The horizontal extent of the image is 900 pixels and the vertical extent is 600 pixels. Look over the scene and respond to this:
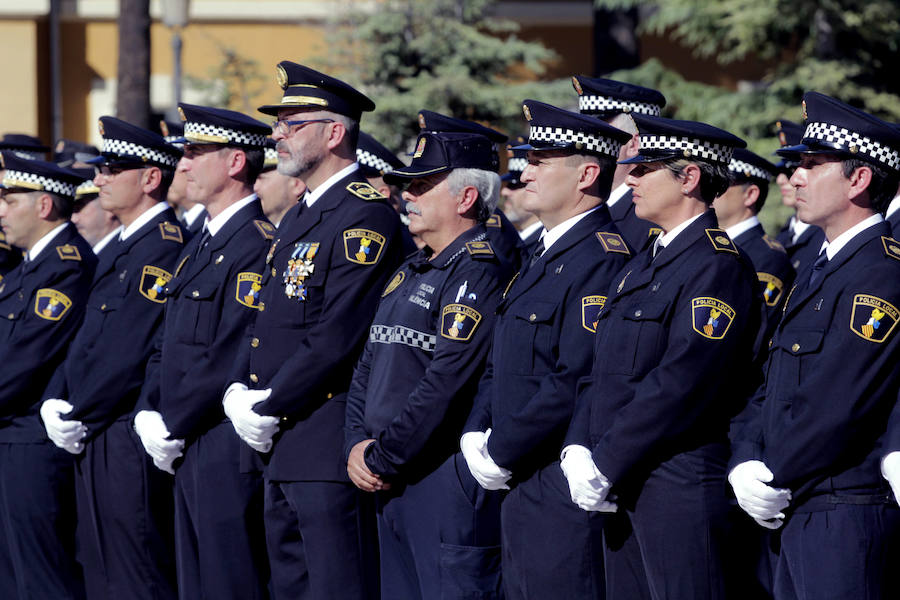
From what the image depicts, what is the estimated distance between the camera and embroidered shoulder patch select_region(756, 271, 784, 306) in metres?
6.19

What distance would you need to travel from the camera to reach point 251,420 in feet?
17.6

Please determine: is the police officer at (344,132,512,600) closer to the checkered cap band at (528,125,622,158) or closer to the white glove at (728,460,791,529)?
the checkered cap band at (528,125,622,158)

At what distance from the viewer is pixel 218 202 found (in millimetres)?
6191

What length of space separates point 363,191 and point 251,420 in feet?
3.45

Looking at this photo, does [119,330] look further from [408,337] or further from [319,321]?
[408,337]

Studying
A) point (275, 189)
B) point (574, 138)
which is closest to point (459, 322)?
point (574, 138)

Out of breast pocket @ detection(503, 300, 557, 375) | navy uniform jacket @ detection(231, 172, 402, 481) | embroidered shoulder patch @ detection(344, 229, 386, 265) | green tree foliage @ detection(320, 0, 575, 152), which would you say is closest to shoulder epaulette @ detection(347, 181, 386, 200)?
navy uniform jacket @ detection(231, 172, 402, 481)

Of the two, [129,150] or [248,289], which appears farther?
[129,150]

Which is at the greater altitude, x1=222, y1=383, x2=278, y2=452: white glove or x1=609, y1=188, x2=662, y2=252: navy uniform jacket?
x1=609, y1=188, x2=662, y2=252: navy uniform jacket

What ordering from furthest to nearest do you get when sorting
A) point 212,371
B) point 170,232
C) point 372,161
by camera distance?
point 372,161
point 170,232
point 212,371

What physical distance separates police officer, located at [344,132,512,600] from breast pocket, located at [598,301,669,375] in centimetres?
70

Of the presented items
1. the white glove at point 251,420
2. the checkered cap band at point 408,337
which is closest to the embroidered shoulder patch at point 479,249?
the checkered cap band at point 408,337

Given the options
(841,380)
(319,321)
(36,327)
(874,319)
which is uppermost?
(874,319)

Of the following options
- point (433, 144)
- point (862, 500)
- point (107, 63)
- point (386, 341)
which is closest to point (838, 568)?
point (862, 500)
